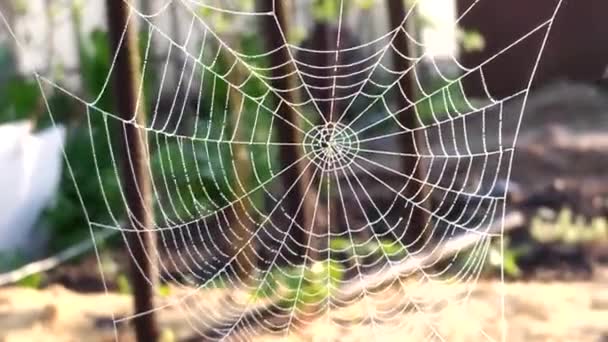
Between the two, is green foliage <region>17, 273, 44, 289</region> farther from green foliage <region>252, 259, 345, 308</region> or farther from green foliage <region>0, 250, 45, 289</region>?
green foliage <region>252, 259, 345, 308</region>

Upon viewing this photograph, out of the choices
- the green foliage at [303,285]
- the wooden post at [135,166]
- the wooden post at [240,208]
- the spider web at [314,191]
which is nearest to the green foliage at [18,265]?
the spider web at [314,191]

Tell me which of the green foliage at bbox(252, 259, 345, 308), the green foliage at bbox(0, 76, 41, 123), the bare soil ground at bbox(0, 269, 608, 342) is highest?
the green foliage at bbox(0, 76, 41, 123)

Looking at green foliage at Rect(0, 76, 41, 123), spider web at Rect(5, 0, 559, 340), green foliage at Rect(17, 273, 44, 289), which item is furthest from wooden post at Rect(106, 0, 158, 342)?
green foliage at Rect(0, 76, 41, 123)

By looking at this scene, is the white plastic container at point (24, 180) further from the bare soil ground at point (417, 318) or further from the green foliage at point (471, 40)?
the green foliage at point (471, 40)

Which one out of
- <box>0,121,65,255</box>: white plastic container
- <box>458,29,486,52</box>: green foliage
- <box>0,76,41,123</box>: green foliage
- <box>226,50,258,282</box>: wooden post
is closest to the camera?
<box>458,29,486,52</box>: green foliage

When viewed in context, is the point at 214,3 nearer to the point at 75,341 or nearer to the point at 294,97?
the point at 294,97

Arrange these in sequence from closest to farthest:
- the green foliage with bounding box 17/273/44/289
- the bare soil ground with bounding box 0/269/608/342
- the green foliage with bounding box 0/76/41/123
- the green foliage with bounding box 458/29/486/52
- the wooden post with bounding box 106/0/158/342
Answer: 1. the wooden post with bounding box 106/0/158/342
2. the bare soil ground with bounding box 0/269/608/342
3. the green foliage with bounding box 458/29/486/52
4. the green foliage with bounding box 17/273/44/289
5. the green foliage with bounding box 0/76/41/123
